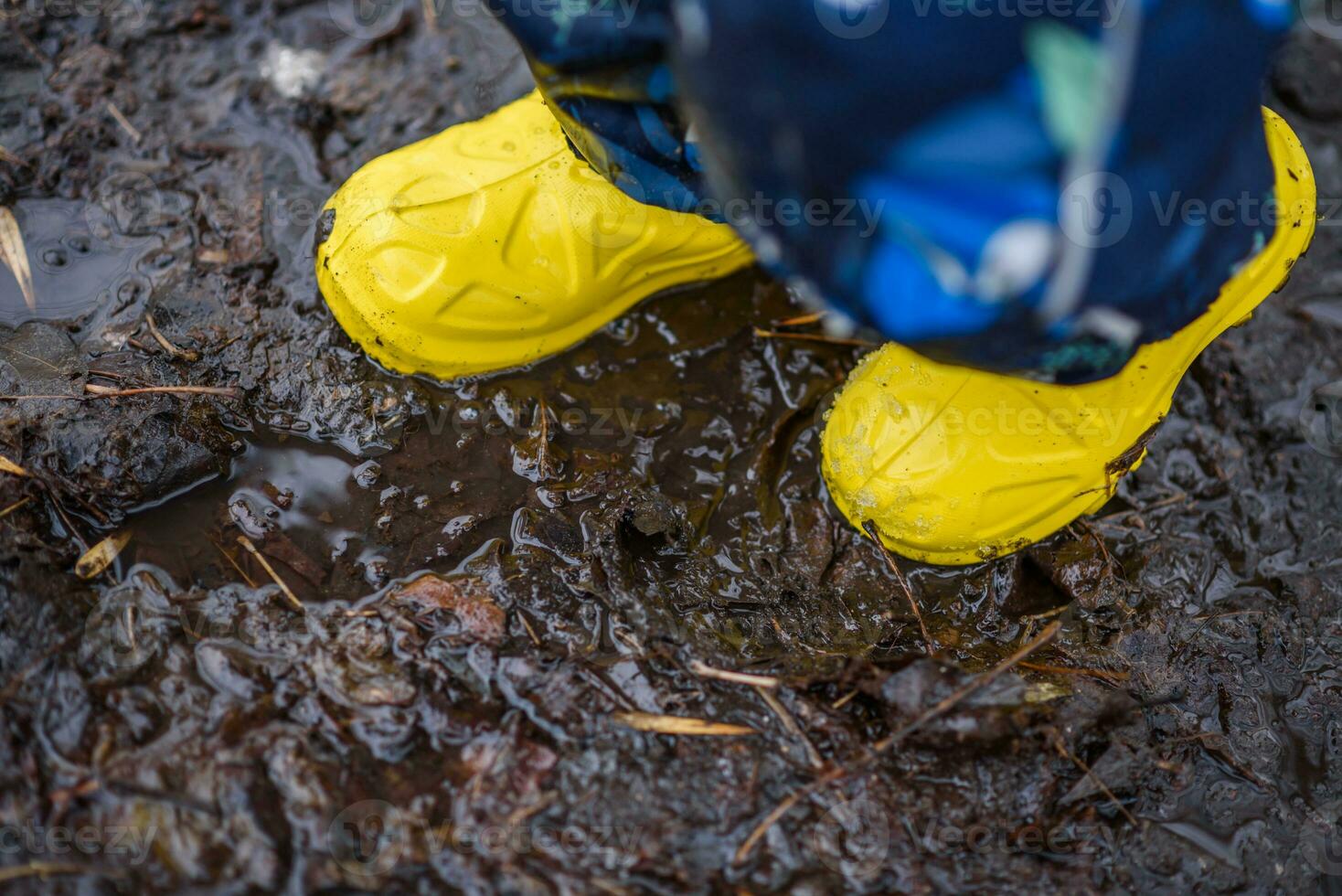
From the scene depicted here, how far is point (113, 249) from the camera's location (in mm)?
1775

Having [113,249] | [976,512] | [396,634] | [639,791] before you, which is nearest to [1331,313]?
[976,512]

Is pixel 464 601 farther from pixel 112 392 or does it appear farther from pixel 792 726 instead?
pixel 112 392

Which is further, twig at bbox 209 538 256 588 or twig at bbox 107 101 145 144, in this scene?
twig at bbox 107 101 145 144

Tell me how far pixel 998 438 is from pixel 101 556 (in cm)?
132

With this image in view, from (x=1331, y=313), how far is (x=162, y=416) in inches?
81.7

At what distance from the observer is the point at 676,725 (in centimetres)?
131

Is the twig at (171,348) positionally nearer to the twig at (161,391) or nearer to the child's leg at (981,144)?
the twig at (161,391)

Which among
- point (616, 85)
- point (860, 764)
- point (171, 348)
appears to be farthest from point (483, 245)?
point (860, 764)

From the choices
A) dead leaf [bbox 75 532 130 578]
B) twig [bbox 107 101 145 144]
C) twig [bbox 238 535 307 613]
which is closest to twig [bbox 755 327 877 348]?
twig [bbox 238 535 307 613]

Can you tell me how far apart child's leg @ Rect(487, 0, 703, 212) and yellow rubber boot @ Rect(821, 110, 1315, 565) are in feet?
1.45

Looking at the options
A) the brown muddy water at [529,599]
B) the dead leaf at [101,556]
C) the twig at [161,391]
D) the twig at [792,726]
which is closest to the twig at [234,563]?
the brown muddy water at [529,599]

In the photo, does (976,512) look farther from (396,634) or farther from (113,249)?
(113,249)

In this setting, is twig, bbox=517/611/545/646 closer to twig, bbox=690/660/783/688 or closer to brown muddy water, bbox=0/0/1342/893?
brown muddy water, bbox=0/0/1342/893

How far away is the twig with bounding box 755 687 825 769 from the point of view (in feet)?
4.25
